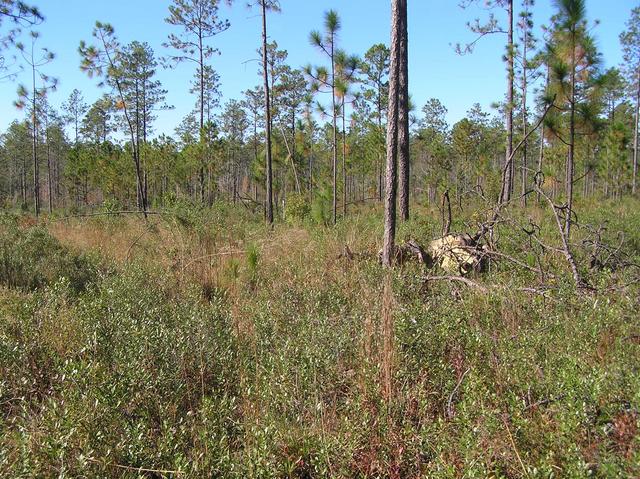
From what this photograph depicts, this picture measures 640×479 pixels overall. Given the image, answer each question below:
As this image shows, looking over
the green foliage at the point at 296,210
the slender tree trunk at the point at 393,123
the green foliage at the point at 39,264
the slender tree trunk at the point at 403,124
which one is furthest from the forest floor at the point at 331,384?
the green foliage at the point at 296,210

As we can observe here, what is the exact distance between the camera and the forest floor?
6.66 feet

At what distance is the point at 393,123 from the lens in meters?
6.04

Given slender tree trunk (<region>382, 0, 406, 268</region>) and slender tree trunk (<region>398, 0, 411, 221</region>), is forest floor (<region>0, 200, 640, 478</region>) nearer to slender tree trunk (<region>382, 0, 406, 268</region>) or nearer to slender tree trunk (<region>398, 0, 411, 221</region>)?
slender tree trunk (<region>382, 0, 406, 268</region>)

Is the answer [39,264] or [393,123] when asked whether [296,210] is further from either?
[39,264]

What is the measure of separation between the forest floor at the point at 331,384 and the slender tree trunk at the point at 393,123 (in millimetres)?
1214

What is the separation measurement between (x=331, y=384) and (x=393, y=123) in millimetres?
4135

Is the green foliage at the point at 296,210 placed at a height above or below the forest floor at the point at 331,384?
above

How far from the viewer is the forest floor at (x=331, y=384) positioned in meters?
2.03

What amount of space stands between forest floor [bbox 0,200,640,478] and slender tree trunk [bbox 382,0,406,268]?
1214mm

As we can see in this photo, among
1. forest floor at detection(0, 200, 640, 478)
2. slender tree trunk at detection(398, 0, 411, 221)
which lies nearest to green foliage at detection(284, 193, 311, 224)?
slender tree trunk at detection(398, 0, 411, 221)

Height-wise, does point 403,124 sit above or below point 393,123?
above

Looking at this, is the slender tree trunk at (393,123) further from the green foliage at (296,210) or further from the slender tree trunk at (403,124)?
the green foliage at (296,210)

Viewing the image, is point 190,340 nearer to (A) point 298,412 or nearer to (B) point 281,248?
(A) point 298,412

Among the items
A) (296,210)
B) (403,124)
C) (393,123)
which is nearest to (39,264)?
(393,123)
